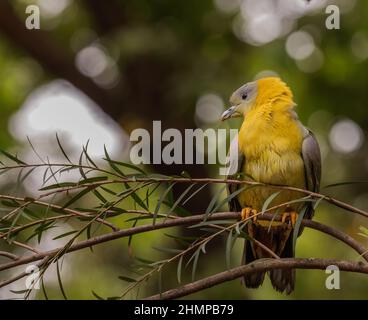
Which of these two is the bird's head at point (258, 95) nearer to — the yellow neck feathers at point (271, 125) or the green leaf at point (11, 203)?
the yellow neck feathers at point (271, 125)

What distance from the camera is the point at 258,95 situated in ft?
9.47

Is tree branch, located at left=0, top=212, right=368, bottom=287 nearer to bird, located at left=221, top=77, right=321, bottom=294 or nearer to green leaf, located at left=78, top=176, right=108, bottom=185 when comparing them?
green leaf, located at left=78, top=176, right=108, bottom=185

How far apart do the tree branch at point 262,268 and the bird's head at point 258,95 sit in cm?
126

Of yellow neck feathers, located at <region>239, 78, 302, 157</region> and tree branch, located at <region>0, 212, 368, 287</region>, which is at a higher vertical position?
yellow neck feathers, located at <region>239, 78, 302, 157</region>

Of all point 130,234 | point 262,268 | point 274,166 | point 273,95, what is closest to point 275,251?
point 274,166

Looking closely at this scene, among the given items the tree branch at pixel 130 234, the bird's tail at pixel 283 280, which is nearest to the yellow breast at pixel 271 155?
the bird's tail at pixel 283 280

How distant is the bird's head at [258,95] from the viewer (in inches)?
112

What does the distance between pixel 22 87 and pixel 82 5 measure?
0.82m

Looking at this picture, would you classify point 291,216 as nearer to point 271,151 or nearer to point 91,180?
point 271,151

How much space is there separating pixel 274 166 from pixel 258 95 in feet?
1.21

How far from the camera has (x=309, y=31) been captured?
4.97m

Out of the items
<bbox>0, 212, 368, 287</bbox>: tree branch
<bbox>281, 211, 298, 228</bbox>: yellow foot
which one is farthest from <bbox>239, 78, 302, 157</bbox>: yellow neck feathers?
<bbox>0, 212, 368, 287</bbox>: tree branch

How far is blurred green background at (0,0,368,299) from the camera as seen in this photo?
4961 mm
